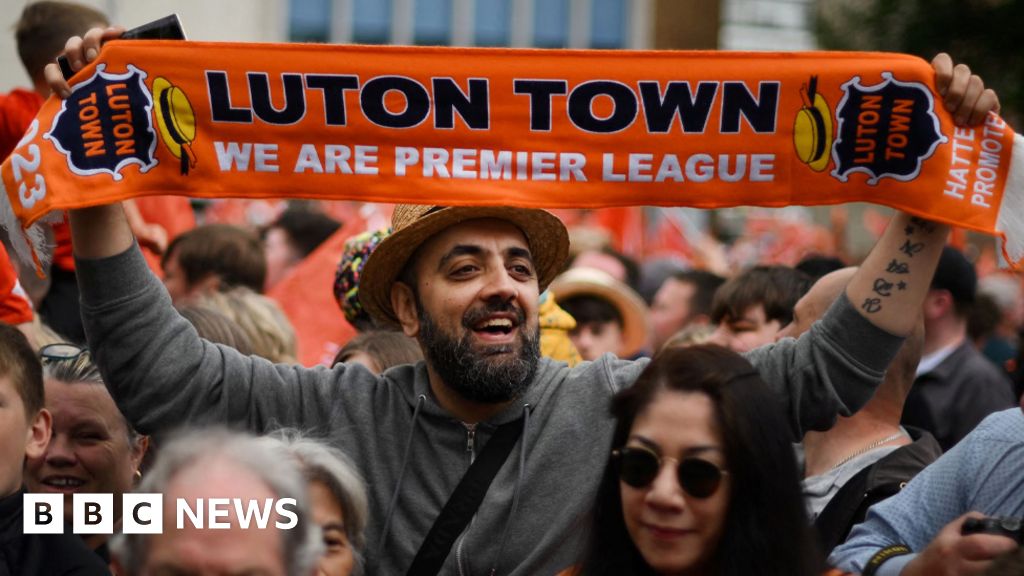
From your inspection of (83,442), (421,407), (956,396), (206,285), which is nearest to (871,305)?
(421,407)

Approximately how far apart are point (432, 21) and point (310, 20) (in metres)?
2.70

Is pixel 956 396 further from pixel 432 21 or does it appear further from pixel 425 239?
pixel 432 21

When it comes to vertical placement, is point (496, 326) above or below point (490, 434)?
above

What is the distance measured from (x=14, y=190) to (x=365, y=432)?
1024 mm

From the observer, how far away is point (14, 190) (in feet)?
13.0

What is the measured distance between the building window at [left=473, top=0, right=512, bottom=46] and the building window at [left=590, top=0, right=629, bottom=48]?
5.40ft

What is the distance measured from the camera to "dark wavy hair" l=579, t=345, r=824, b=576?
327 cm

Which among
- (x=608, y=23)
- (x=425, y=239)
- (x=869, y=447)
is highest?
(x=425, y=239)

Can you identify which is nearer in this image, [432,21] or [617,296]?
[617,296]

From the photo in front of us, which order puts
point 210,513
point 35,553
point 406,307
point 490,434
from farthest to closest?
point 406,307 → point 490,434 → point 35,553 → point 210,513

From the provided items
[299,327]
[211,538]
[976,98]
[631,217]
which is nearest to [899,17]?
[631,217]

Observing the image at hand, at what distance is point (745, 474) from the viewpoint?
329 centimetres

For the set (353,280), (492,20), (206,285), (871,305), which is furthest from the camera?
(492,20)

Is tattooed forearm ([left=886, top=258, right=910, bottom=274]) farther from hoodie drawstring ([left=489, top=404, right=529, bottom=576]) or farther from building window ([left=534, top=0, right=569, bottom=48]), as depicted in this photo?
building window ([left=534, top=0, right=569, bottom=48])
